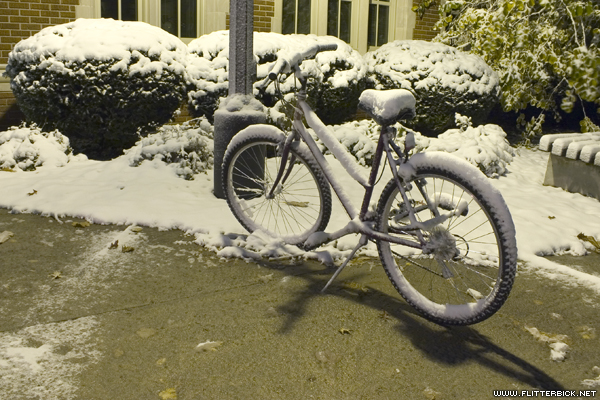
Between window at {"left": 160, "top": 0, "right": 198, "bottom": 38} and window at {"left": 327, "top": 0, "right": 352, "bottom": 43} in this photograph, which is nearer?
window at {"left": 160, "top": 0, "right": 198, "bottom": 38}

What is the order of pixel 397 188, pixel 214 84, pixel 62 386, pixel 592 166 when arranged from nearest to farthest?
pixel 62 386 < pixel 397 188 < pixel 592 166 < pixel 214 84

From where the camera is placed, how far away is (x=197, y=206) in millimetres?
5289

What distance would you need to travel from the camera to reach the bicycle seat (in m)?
3.23

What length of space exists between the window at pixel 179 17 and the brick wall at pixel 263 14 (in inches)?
36.8

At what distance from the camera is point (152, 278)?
386 cm

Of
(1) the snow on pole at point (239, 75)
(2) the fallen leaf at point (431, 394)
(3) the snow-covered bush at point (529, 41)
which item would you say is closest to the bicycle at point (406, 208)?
(2) the fallen leaf at point (431, 394)

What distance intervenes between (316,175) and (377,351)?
51.9 inches

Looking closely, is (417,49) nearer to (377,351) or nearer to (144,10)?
(144,10)

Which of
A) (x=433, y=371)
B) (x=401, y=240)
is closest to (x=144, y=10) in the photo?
(x=401, y=240)

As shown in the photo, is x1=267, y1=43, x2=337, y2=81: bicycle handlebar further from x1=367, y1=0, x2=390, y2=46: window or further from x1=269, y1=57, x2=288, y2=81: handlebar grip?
x1=367, y1=0, x2=390, y2=46: window

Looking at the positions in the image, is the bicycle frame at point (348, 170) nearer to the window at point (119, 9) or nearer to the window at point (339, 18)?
the window at point (119, 9)

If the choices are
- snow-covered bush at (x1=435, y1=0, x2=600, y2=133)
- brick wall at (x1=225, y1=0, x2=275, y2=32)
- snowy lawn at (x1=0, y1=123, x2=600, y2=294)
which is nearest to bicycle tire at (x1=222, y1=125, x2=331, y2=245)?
snowy lawn at (x1=0, y1=123, x2=600, y2=294)

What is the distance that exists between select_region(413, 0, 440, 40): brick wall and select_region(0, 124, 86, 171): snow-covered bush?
690 cm

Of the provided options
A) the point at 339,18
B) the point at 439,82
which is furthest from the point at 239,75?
the point at 339,18
